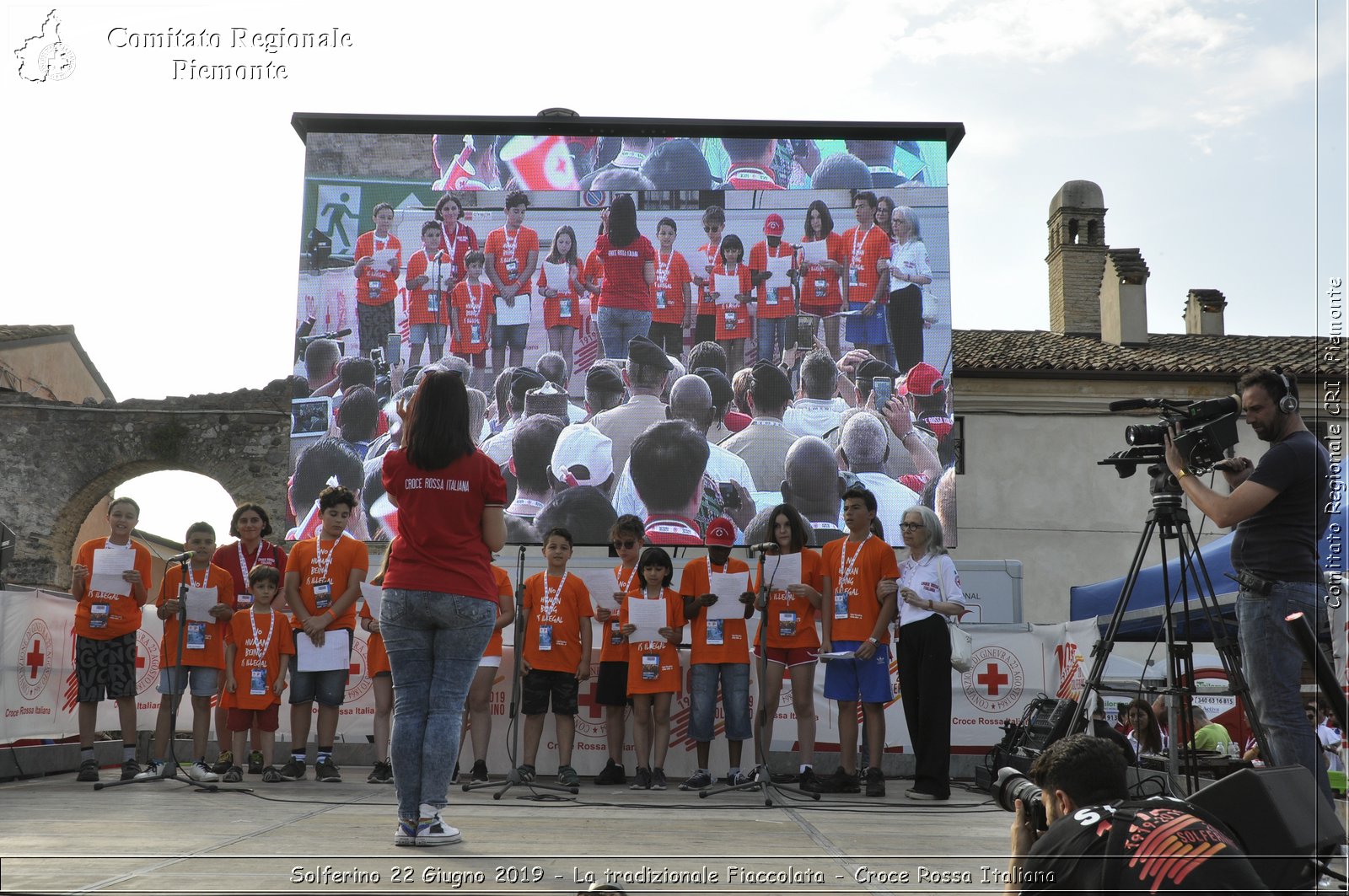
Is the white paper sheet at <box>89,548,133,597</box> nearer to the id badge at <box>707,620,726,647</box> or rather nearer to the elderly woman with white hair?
the id badge at <box>707,620,726,647</box>

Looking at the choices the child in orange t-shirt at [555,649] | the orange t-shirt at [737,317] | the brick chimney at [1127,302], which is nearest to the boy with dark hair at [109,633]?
the child in orange t-shirt at [555,649]

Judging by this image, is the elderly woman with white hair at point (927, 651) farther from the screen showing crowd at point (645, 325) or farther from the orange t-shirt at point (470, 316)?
the orange t-shirt at point (470, 316)

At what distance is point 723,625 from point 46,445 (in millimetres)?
15754

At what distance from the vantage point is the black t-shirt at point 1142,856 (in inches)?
85.7

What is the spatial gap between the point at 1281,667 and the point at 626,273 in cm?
962

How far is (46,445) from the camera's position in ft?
61.0

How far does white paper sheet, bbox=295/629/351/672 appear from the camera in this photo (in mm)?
6922

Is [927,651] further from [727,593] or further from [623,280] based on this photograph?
[623,280]

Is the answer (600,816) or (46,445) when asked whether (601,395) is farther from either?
(46,445)

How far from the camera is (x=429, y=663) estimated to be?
159 inches

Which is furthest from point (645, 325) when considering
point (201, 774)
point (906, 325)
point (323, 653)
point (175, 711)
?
point (201, 774)

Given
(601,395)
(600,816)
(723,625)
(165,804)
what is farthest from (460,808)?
(601,395)

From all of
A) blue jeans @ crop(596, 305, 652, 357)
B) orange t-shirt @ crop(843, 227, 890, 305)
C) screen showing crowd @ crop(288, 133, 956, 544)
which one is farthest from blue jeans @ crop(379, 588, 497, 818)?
orange t-shirt @ crop(843, 227, 890, 305)

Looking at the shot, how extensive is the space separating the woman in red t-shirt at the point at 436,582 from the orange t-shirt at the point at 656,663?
2978 millimetres
